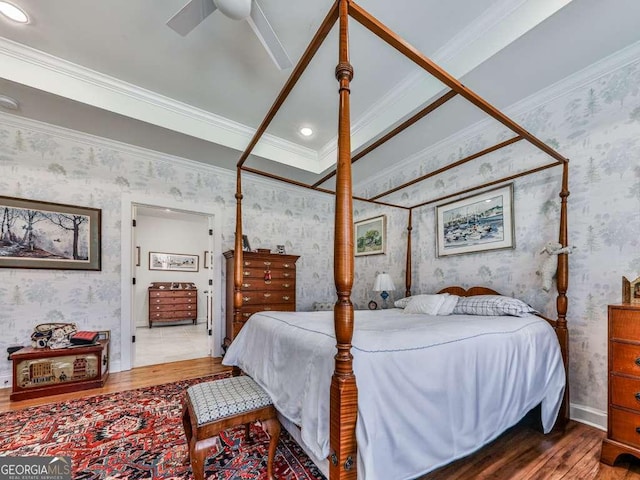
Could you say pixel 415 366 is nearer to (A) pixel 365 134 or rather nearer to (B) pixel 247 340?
(B) pixel 247 340

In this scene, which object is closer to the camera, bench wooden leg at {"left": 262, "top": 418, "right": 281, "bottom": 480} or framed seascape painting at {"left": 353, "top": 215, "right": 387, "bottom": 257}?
bench wooden leg at {"left": 262, "top": 418, "right": 281, "bottom": 480}

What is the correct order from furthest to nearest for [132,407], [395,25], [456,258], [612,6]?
[456,258]
[132,407]
[395,25]
[612,6]

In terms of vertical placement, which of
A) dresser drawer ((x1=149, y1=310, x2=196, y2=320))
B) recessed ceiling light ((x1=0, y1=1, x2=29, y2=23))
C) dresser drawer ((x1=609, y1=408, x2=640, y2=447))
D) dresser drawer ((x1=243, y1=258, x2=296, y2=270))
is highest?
recessed ceiling light ((x1=0, y1=1, x2=29, y2=23))

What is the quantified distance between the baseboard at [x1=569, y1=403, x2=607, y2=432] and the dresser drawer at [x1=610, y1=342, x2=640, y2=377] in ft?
2.39

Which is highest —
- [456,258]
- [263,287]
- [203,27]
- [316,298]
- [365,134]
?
[203,27]

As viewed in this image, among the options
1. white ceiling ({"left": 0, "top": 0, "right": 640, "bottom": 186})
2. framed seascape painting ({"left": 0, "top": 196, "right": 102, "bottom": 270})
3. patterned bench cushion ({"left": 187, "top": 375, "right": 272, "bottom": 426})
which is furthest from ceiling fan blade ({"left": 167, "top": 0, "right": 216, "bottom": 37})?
framed seascape painting ({"left": 0, "top": 196, "right": 102, "bottom": 270})

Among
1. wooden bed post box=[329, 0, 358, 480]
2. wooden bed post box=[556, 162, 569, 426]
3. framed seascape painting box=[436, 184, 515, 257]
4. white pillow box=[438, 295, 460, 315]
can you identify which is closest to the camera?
wooden bed post box=[329, 0, 358, 480]

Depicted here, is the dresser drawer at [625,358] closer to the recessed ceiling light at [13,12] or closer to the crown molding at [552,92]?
the crown molding at [552,92]

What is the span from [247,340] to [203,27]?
2455mm

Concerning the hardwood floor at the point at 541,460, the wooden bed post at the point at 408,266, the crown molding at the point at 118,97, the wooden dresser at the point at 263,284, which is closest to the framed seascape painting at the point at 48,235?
the crown molding at the point at 118,97

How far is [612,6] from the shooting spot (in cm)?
182

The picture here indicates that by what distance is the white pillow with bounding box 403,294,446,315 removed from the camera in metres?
2.72

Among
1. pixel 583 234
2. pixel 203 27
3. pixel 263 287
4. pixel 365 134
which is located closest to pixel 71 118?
pixel 203 27

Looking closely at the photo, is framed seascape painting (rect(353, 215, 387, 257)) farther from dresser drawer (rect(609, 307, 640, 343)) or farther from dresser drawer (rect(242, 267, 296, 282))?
dresser drawer (rect(609, 307, 640, 343))
